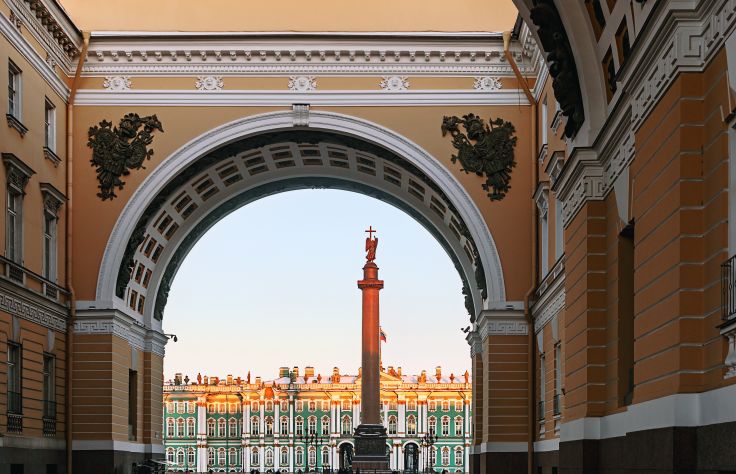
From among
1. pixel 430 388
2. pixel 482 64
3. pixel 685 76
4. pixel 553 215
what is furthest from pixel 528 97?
pixel 430 388

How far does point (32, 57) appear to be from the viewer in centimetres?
3269

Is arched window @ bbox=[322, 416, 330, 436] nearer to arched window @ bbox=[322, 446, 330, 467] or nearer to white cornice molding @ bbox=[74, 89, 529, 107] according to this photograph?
arched window @ bbox=[322, 446, 330, 467]

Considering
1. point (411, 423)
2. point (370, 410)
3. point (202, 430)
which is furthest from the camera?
point (202, 430)

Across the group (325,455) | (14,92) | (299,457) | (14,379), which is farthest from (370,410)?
(299,457)

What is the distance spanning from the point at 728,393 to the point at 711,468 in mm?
782

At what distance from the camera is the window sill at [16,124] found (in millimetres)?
30859

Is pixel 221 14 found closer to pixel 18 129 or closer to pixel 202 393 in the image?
pixel 18 129

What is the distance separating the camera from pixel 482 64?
3650 centimetres

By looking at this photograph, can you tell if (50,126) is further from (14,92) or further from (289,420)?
(289,420)

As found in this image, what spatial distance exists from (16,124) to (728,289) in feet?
74.4

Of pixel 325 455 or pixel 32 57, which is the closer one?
pixel 32 57

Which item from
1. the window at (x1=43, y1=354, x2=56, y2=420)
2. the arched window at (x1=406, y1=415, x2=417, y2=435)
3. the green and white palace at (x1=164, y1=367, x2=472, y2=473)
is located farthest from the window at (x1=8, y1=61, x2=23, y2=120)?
the arched window at (x1=406, y1=415, x2=417, y2=435)

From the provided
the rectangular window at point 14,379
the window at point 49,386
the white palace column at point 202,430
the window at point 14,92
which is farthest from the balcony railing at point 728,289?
the white palace column at point 202,430

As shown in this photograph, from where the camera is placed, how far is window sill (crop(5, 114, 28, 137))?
30.9 meters
